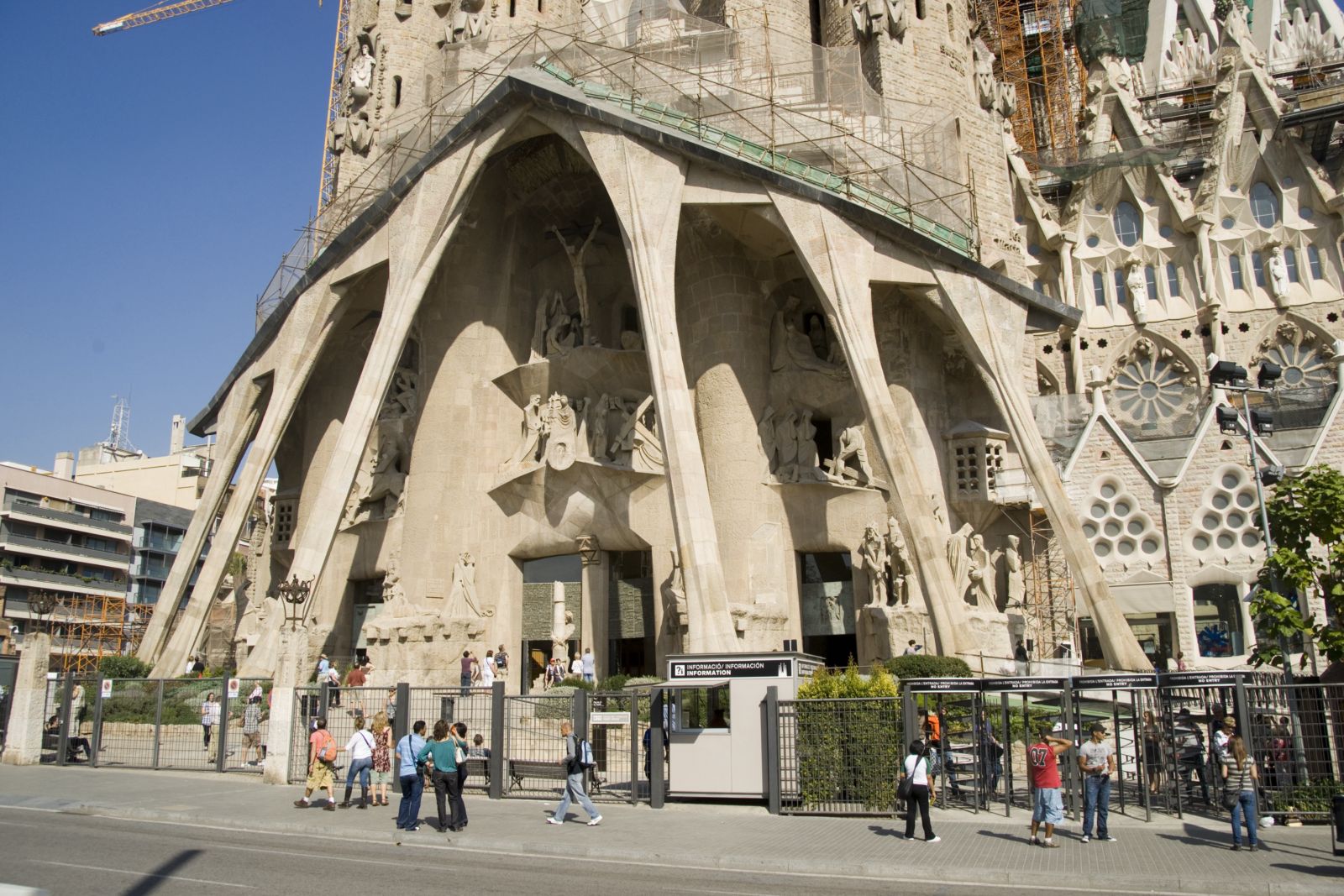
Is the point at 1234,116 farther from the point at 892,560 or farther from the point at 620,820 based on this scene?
the point at 620,820

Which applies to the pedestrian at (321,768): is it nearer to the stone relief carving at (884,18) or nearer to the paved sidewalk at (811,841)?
the paved sidewalk at (811,841)

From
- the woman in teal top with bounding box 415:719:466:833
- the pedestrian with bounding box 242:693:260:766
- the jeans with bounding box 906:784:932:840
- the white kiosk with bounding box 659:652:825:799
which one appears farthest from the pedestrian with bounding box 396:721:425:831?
the pedestrian with bounding box 242:693:260:766

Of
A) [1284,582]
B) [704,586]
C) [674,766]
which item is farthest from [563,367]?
[1284,582]

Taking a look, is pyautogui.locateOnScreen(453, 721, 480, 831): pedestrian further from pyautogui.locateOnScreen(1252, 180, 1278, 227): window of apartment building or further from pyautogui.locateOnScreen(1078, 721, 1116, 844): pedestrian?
pyautogui.locateOnScreen(1252, 180, 1278, 227): window of apartment building

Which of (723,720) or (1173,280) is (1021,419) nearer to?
(723,720)

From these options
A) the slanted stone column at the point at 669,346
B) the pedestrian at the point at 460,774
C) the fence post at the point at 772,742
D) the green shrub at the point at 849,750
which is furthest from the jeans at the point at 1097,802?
the slanted stone column at the point at 669,346

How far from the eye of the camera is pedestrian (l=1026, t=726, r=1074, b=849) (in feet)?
33.5

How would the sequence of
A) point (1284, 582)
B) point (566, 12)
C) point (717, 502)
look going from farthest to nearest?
point (566, 12) → point (717, 502) → point (1284, 582)

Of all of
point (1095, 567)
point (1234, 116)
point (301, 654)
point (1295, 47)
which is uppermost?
point (1295, 47)

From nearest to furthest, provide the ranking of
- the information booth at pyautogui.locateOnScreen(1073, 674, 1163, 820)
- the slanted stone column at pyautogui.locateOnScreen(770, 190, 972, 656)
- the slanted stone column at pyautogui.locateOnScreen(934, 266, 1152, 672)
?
the information booth at pyautogui.locateOnScreen(1073, 674, 1163, 820) < the slanted stone column at pyautogui.locateOnScreen(934, 266, 1152, 672) < the slanted stone column at pyautogui.locateOnScreen(770, 190, 972, 656)

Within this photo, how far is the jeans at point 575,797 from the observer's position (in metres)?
11.7

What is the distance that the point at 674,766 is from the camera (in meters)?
13.1

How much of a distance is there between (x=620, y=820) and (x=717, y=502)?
12453 mm

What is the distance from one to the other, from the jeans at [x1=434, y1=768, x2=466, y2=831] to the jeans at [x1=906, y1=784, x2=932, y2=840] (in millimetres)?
4516
